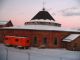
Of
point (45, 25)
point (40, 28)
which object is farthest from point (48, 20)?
point (40, 28)

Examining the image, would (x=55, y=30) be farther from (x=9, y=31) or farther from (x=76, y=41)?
(x=9, y=31)

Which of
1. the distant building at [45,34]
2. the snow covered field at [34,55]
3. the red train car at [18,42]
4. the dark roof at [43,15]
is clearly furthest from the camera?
the dark roof at [43,15]

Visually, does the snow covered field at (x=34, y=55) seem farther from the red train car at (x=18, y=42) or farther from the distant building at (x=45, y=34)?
the distant building at (x=45, y=34)

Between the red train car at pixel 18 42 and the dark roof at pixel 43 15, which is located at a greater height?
the dark roof at pixel 43 15

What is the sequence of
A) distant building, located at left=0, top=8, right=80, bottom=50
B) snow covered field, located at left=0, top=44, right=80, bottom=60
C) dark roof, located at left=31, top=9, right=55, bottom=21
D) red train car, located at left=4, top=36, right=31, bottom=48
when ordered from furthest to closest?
dark roof, located at left=31, top=9, right=55, bottom=21
distant building, located at left=0, top=8, right=80, bottom=50
red train car, located at left=4, top=36, right=31, bottom=48
snow covered field, located at left=0, top=44, right=80, bottom=60

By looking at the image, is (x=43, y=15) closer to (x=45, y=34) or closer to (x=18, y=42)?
(x=45, y=34)

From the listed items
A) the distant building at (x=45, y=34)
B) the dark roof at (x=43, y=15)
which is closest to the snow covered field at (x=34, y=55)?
the distant building at (x=45, y=34)

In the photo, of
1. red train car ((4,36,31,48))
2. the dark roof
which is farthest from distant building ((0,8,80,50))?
red train car ((4,36,31,48))

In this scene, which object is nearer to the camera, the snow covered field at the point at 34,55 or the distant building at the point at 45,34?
the snow covered field at the point at 34,55

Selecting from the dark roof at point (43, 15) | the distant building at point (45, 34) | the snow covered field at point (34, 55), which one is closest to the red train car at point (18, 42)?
the distant building at point (45, 34)

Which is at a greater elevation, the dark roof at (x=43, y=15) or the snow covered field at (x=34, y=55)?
the dark roof at (x=43, y=15)

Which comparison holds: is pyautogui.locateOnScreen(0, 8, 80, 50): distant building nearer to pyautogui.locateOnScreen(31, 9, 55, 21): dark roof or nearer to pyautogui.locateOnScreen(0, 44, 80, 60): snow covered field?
pyautogui.locateOnScreen(31, 9, 55, 21): dark roof

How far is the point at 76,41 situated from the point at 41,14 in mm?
3248

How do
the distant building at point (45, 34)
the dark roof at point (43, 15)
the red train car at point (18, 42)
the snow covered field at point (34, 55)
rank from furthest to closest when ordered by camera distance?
1. the dark roof at point (43, 15)
2. the distant building at point (45, 34)
3. the red train car at point (18, 42)
4. the snow covered field at point (34, 55)
